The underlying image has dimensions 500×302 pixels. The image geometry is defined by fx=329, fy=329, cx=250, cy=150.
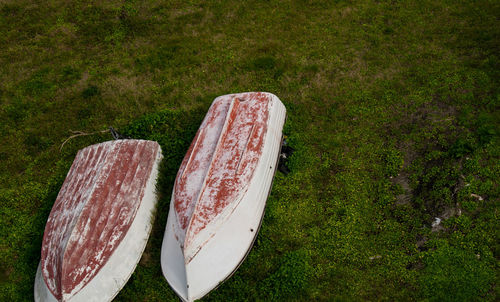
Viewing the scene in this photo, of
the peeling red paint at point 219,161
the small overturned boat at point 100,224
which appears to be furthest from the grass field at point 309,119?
the peeling red paint at point 219,161

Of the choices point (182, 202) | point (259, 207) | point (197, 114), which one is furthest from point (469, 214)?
point (197, 114)

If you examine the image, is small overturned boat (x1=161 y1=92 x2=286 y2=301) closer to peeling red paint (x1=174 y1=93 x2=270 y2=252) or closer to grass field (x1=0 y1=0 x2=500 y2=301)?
peeling red paint (x1=174 y1=93 x2=270 y2=252)

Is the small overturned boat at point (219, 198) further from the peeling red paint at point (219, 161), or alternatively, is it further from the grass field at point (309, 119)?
the grass field at point (309, 119)

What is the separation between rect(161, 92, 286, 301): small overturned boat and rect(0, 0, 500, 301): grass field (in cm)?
62

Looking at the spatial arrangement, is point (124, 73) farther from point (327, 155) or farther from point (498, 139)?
point (498, 139)

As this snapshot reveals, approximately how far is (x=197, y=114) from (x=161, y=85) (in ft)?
6.02

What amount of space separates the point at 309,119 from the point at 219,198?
3721 mm

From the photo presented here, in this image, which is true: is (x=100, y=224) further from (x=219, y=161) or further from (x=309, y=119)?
(x=309, y=119)

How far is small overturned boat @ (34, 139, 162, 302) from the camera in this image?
5578mm

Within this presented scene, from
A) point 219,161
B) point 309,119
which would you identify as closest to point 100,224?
point 219,161

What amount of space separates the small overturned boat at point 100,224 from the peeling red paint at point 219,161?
981 mm

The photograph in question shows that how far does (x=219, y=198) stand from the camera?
18.9 feet

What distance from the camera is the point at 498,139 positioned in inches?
275

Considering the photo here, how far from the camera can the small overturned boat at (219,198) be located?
18.0ft
